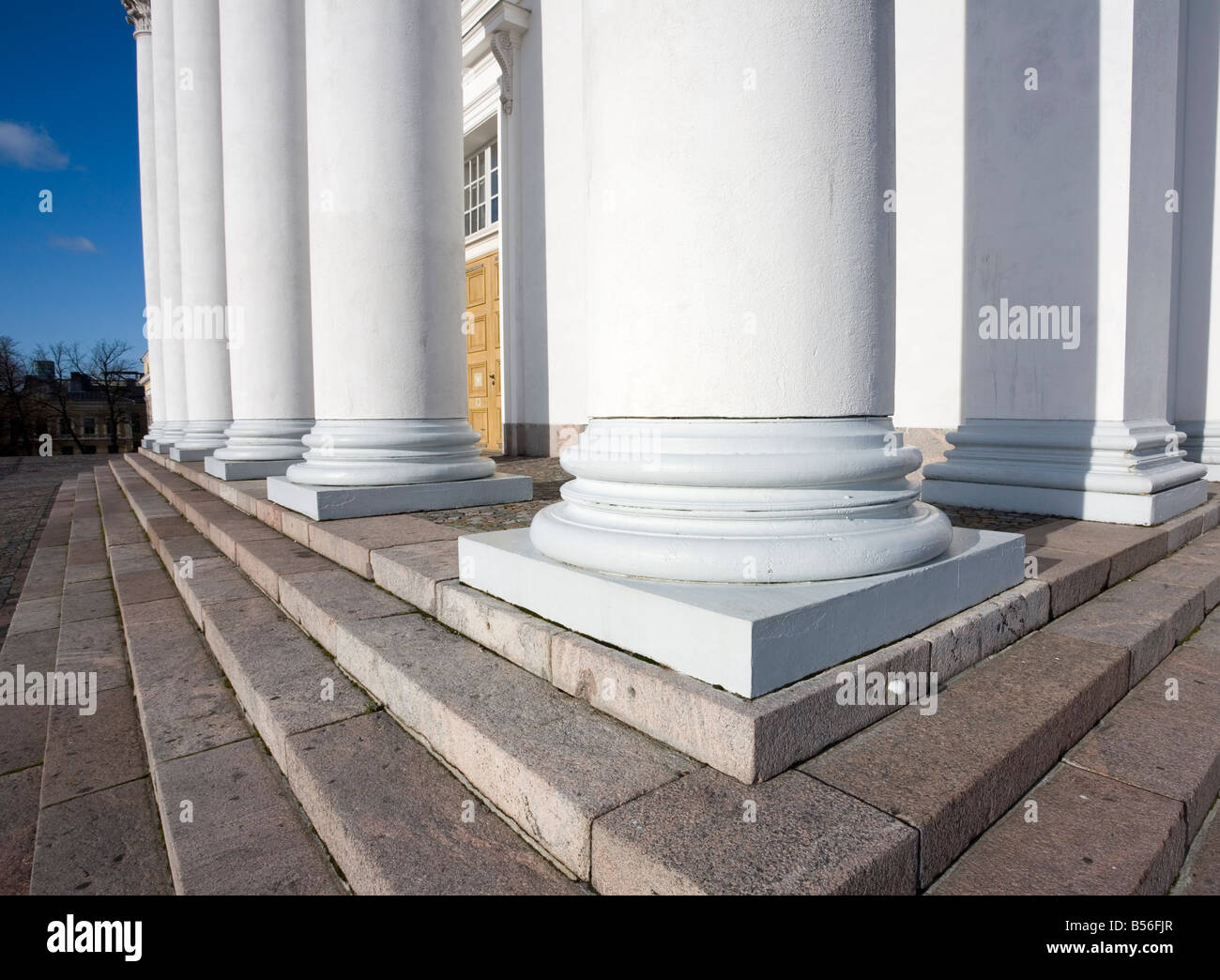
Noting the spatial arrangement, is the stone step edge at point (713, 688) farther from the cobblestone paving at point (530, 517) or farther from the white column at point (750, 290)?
the cobblestone paving at point (530, 517)

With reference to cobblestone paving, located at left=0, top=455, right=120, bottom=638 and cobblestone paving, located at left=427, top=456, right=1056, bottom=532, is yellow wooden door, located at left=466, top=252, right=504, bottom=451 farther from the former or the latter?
cobblestone paving, located at left=427, top=456, right=1056, bottom=532

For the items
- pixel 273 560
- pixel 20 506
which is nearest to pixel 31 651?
pixel 273 560

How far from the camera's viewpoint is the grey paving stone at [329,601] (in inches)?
140

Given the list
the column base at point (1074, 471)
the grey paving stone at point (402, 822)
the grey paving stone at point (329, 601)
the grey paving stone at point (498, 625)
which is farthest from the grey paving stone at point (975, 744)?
the column base at point (1074, 471)

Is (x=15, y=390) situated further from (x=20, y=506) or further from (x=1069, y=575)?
(x=1069, y=575)

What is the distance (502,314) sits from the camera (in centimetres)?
1385

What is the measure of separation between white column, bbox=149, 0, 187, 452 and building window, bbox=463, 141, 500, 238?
5496 millimetres

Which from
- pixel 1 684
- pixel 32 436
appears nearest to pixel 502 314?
pixel 1 684

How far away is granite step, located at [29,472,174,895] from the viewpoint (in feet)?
7.68

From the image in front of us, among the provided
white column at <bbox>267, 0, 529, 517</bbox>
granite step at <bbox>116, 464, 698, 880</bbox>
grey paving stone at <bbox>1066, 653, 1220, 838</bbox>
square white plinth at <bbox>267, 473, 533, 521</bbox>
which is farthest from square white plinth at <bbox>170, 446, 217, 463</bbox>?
grey paving stone at <bbox>1066, 653, 1220, 838</bbox>
